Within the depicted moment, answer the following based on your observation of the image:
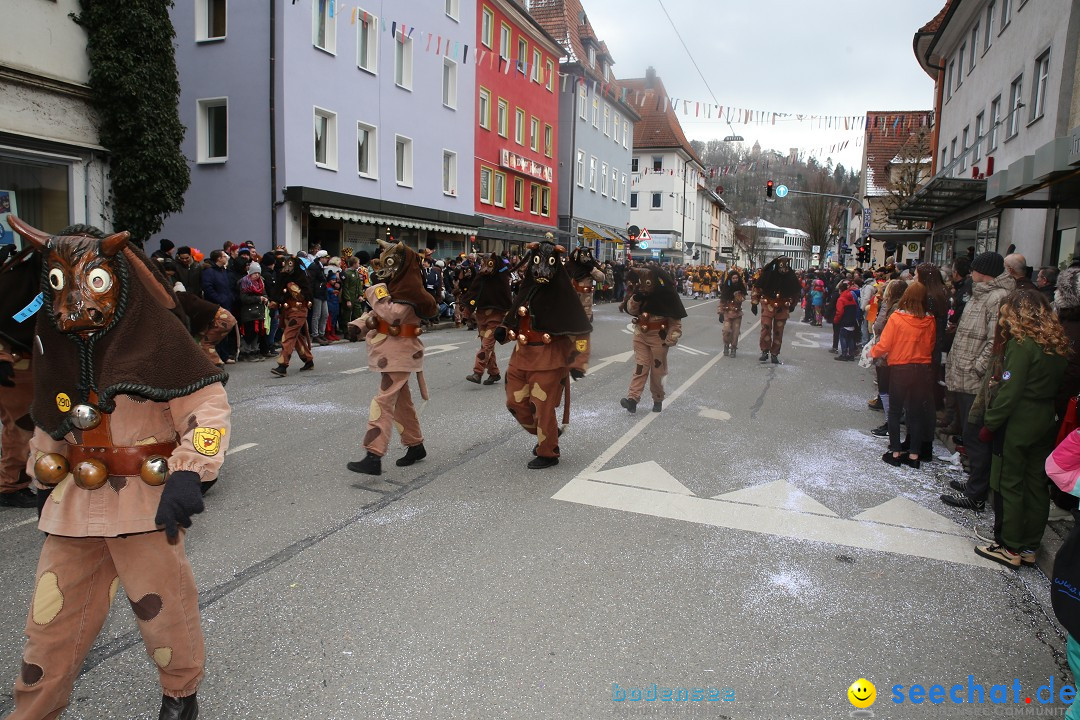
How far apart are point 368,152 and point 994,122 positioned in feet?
58.5

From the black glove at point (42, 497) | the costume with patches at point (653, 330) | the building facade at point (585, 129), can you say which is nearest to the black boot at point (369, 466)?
the black glove at point (42, 497)

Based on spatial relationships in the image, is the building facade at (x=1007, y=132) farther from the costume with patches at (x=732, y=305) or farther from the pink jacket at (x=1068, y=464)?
the pink jacket at (x=1068, y=464)

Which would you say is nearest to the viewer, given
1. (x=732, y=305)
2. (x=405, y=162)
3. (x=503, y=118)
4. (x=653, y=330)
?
(x=653, y=330)

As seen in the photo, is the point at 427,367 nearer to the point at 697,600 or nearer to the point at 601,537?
the point at 601,537

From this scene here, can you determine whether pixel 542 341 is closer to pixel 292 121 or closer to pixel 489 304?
pixel 489 304

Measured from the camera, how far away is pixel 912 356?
6879mm

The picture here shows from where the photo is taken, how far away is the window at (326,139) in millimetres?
21656

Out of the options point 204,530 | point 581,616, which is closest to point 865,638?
point 581,616

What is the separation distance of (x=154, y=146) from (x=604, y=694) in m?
16.4

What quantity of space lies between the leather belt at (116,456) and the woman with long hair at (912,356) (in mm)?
6295

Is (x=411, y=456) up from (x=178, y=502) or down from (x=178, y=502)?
down

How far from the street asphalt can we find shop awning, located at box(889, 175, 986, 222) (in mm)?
10060

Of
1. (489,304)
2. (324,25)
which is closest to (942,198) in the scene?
(489,304)

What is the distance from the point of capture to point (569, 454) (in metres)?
7.10
